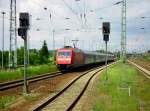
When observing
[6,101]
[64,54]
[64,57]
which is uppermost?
[64,54]

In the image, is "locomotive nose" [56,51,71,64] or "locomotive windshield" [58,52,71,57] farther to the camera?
"locomotive windshield" [58,52,71,57]

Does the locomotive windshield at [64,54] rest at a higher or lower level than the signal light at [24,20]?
lower

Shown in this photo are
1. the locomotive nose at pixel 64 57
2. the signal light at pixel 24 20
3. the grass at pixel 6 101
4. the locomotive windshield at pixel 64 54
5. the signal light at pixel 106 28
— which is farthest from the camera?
the locomotive windshield at pixel 64 54

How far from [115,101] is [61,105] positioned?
7.19ft

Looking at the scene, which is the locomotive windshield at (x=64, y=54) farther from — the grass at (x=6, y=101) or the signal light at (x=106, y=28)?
the grass at (x=6, y=101)

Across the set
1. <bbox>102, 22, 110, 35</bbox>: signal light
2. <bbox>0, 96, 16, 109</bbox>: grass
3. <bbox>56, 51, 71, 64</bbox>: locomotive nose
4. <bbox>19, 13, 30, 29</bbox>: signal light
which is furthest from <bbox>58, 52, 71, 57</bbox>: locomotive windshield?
<bbox>0, 96, 16, 109</bbox>: grass

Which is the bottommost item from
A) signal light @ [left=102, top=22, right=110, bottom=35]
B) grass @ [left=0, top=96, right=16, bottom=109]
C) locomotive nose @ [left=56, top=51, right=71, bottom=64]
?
grass @ [left=0, top=96, right=16, bottom=109]

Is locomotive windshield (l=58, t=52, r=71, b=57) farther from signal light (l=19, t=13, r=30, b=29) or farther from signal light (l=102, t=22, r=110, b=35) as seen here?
signal light (l=19, t=13, r=30, b=29)

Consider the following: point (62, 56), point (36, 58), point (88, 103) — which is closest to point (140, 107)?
point (88, 103)

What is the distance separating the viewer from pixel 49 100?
17.4 m

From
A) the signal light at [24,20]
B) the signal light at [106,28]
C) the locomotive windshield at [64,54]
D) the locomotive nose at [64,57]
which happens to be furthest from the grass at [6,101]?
the locomotive windshield at [64,54]

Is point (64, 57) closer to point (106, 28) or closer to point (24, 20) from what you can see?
point (106, 28)

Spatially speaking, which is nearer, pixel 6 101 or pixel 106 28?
pixel 6 101

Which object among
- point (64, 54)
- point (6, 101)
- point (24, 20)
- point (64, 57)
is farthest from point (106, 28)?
point (64, 54)
